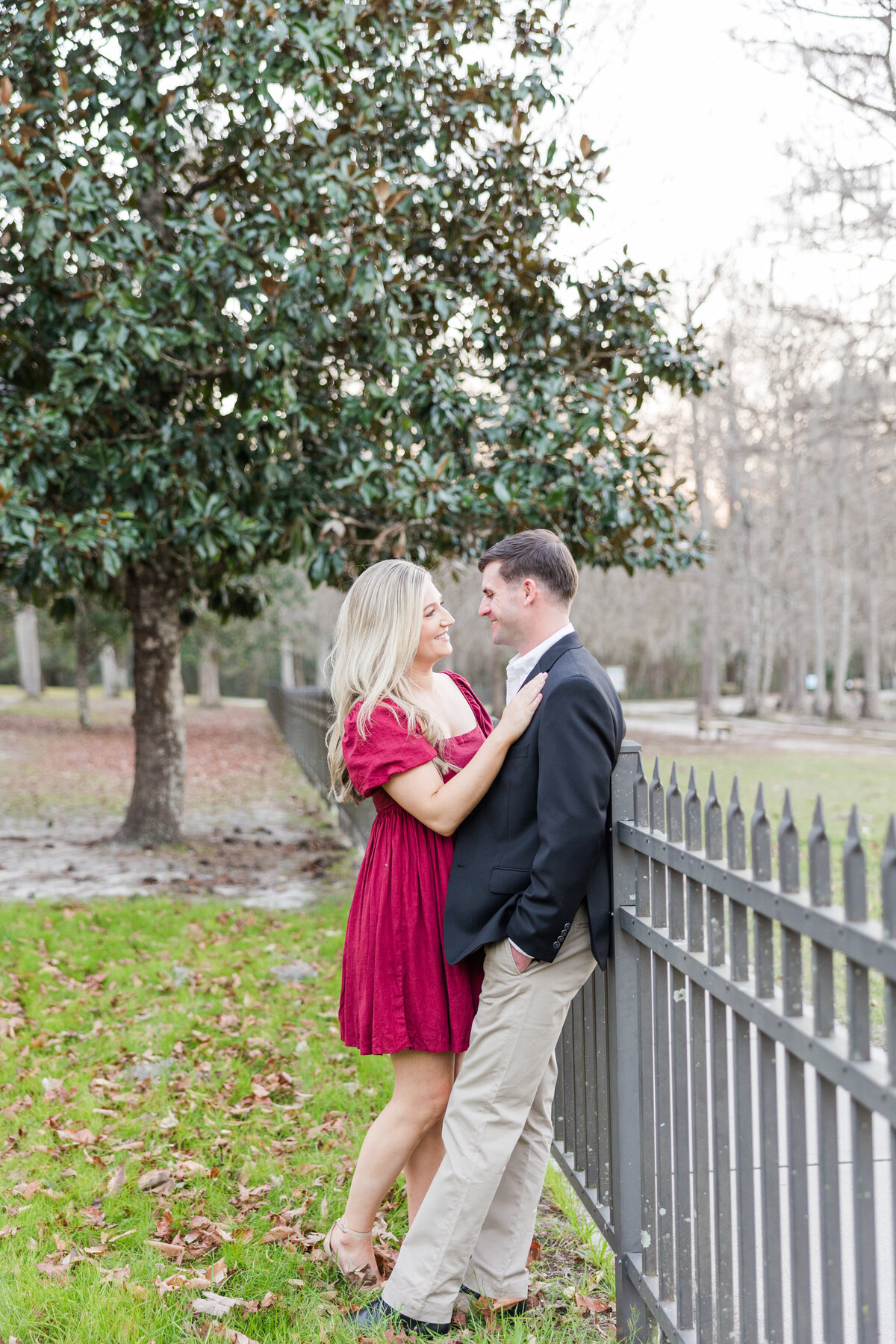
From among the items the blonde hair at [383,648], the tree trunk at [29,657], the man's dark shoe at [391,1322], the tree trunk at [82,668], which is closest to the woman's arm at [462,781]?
the blonde hair at [383,648]

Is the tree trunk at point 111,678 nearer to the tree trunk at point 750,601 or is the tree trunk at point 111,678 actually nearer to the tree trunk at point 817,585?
the tree trunk at point 750,601

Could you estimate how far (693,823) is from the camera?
88.8 inches

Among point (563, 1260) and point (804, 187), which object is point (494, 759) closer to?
point (563, 1260)

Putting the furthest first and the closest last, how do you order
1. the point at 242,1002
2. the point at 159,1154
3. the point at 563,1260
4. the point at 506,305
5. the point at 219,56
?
the point at 506,305
the point at 219,56
the point at 242,1002
the point at 159,1154
the point at 563,1260

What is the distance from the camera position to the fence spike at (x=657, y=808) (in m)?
2.46

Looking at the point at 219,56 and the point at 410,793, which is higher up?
the point at 219,56

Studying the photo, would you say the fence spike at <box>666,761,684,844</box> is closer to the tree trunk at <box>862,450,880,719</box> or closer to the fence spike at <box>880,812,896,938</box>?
the fence spike at <box>880,812,896,938</box>

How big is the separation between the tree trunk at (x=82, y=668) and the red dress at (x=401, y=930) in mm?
21953

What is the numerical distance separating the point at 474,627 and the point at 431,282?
A: 18.1 meters

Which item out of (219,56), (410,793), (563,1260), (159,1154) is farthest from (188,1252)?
(219,56)

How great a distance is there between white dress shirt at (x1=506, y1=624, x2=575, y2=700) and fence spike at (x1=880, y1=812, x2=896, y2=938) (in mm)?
1280

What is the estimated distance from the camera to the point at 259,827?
37.6 ft

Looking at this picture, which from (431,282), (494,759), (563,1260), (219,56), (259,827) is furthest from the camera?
(259,827)

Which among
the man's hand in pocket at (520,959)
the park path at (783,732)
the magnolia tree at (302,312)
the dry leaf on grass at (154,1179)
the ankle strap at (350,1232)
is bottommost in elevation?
the park path at (783,732)
